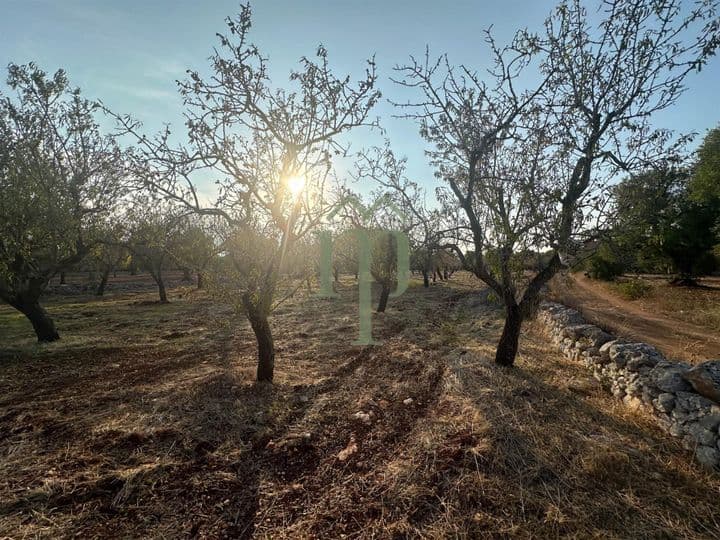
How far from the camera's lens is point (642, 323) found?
47.9ft

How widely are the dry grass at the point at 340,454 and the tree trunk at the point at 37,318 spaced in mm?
3892

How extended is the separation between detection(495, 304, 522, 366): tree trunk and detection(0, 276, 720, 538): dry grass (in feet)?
1.55

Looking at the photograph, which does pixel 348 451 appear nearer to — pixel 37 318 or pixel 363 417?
pixel 363 417

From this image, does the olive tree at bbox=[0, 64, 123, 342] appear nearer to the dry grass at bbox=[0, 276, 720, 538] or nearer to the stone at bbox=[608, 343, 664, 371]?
the dry grass at bbox=[0, 276, 720, 538]

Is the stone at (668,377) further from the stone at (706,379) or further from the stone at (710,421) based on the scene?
the stone at (710,421)

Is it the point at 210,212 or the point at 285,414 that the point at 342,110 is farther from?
the point at 285,414

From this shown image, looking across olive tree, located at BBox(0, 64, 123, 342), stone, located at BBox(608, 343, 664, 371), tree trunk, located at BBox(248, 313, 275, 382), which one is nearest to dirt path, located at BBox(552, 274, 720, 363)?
stone, located at BBox(608, 343, 664, 371)

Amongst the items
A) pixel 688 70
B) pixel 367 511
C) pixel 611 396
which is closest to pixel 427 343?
pixel 611 396

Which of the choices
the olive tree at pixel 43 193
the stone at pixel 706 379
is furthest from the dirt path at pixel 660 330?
the olive tree at pixel 43 193

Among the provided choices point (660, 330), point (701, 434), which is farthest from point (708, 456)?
point (660, 330)

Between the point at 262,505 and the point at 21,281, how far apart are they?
14487 millimetres

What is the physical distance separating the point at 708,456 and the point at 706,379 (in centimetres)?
124

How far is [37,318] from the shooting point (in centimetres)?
1309

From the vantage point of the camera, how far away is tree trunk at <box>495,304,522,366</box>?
8695mm
